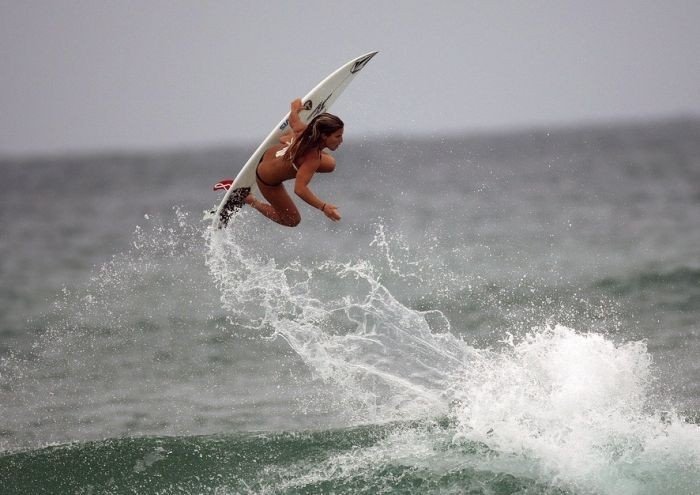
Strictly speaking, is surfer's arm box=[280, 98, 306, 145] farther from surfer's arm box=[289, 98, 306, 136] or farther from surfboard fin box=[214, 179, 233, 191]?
surfboard fin box=[214, 179, 233, 191]

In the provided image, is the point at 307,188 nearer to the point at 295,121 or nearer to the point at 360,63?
the point at 295,121

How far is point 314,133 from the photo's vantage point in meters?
8.52

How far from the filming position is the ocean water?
354 inches

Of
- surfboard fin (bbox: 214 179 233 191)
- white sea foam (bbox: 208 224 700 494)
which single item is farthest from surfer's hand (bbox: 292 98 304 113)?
white sea foam (bbox: 208 224 700 494)

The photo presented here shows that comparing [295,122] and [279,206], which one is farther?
[279,206]

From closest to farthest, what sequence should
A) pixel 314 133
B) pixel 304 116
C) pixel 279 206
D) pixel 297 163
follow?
pixel 314 133
pixel 297 163
pixel 279 206
pixel 304 116

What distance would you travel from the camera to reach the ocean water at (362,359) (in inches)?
354

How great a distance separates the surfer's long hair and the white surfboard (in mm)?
648

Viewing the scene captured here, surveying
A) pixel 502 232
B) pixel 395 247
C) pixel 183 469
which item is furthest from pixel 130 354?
pixel 502 232

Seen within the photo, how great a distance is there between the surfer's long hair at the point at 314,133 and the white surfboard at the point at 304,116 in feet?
2.13

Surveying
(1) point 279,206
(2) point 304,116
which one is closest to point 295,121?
(2) point 304,116

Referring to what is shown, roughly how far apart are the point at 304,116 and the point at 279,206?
0.87m

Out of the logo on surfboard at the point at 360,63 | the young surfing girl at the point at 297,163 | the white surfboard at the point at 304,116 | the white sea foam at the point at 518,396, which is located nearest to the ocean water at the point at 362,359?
the white sea foam at the point at 518,396

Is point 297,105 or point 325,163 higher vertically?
point 297,105
